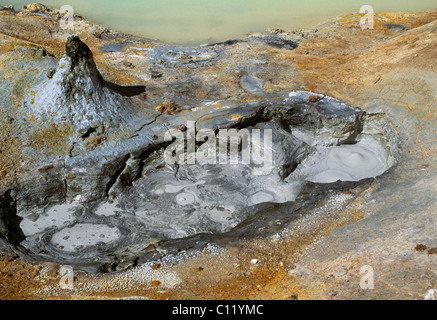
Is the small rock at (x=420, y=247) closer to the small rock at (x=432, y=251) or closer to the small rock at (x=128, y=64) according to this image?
the small rock at (x=432, y=251)

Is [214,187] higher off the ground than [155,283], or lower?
higher

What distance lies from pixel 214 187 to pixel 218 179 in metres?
0.14

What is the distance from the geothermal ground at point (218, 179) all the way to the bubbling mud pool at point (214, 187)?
0.06ft

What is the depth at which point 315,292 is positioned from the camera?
332 cm

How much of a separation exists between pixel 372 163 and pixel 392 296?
275 centimetres

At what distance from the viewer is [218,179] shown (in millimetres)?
5301

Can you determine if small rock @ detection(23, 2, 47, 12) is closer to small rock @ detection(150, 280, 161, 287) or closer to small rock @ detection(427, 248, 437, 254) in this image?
small rock @ detection(150, 280, 161, 287)

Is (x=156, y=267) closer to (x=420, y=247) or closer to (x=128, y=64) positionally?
(x=420, y=247)

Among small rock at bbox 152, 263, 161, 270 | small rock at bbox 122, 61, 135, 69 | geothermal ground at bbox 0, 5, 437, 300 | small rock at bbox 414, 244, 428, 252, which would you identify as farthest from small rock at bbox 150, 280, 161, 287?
small rock at bbox 122, 61, 135, 69

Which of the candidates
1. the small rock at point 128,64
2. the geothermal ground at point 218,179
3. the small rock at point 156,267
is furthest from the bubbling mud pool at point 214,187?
the small rock at point 128,64

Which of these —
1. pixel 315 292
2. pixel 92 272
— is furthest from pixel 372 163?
pixel 92 272

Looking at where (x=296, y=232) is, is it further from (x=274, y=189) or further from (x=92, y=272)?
(x=92, y=272)

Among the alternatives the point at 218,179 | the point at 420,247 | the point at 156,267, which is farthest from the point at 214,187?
the point at 420,247

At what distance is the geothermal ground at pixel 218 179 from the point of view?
3.69 metres
